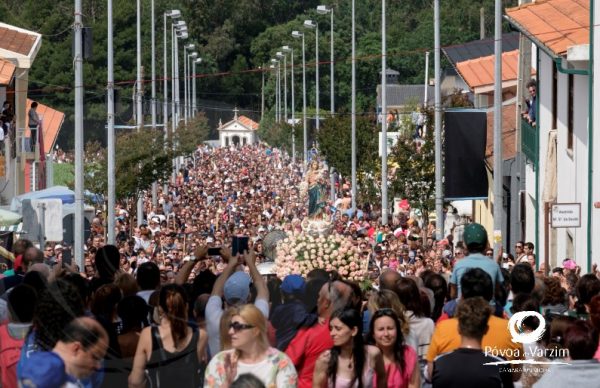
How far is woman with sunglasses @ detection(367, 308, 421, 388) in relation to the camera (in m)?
9.91

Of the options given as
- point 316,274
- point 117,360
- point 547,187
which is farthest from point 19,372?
point 547,187

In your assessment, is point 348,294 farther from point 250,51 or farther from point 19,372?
point 250,51

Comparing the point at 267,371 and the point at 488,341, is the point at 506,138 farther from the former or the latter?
the point at 267,371

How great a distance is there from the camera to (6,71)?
46.4 meters

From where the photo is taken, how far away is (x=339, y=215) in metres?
53.5

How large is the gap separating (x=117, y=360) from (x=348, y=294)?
1.70 metres

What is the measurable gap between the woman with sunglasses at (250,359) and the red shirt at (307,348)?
117 centimetres

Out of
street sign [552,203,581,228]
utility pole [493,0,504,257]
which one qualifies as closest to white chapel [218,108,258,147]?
utility pole [493,0,504,257]

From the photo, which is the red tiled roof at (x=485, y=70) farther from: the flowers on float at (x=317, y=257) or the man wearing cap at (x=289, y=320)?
the man wearing cap at (x=289, y=320)

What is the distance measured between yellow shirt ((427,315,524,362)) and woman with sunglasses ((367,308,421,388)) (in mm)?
196

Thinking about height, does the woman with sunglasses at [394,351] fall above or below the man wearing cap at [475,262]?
below

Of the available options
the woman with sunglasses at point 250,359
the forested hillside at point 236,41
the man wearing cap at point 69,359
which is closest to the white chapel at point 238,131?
the forested hillside at point 236,41

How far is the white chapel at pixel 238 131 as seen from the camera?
170375 millimetres

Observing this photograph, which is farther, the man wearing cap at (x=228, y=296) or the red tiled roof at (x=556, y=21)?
the red tiled roof at (x=556, y=21)
